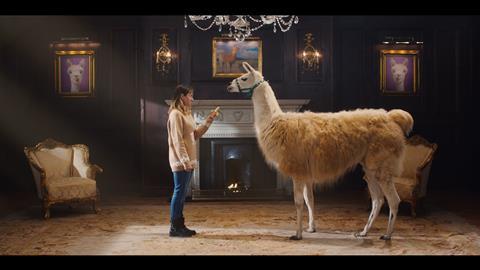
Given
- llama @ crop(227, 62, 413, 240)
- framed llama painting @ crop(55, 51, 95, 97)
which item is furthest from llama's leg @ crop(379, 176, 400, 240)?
framed llama painting @ crop(55, 51, 95, 97)

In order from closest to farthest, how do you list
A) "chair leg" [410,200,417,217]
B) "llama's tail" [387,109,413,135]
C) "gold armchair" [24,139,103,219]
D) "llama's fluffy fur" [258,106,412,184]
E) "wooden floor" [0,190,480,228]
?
"llama's fluffy fur" [258,106,412,184], "llama's tail" [387,109,413,135], "chair leg" [410,200,417,217], "gold armchair" [24,139,103,219], "wooden floor" [0,190,480,228]

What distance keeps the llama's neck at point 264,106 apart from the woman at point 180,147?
43 centimetres

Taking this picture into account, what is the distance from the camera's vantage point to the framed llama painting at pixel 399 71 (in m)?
8.70

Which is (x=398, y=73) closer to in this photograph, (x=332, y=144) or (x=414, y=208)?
(x=414, y=208)

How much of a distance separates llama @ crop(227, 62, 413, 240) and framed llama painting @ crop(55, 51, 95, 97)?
4.31 meters

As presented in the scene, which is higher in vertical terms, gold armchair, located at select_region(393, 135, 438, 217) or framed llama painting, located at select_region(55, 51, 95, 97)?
framed llama painting, located at select_region(55, 51, 95, 97)

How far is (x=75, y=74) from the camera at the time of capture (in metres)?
8.66

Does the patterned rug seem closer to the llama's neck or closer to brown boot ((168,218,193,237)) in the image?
brown boot ((168,218,193,237))

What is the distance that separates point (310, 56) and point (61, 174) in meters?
3.87

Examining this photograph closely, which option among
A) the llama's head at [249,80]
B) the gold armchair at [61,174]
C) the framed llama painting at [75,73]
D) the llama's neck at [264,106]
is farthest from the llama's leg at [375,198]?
the framed llama painting at [75,73]

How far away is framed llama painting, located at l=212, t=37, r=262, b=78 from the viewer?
321 inches

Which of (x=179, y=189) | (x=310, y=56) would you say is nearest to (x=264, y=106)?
(x=179, y=189)

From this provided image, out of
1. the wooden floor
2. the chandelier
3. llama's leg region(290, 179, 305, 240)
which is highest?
the chandelier

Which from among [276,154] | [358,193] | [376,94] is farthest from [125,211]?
[376,94]
